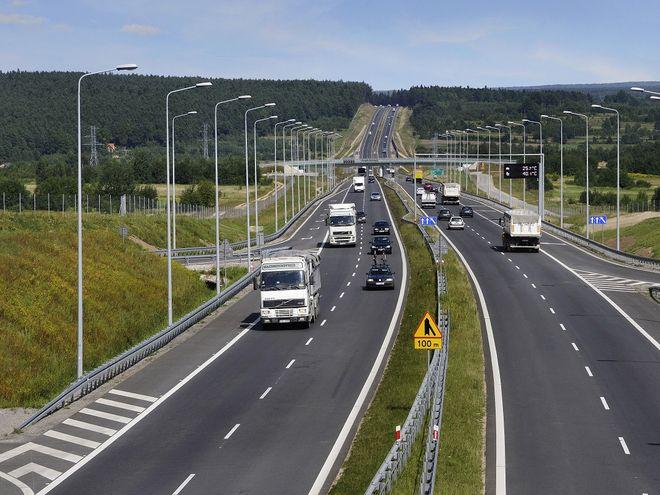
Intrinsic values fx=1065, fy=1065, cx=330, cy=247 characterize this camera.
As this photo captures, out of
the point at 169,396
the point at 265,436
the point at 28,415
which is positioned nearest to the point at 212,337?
the point at 169,396

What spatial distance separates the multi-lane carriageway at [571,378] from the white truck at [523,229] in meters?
8.95

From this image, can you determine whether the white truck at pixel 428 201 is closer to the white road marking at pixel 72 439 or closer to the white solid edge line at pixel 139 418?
the white solid edge line at pixel 139 418

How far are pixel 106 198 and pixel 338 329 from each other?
89961 millimetres

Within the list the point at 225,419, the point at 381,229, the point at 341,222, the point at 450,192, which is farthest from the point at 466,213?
the point at 225,419

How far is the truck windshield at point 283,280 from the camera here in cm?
4869

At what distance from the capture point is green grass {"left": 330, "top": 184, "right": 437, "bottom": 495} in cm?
2522

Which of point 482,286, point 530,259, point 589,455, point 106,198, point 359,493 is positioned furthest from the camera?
point 106,198

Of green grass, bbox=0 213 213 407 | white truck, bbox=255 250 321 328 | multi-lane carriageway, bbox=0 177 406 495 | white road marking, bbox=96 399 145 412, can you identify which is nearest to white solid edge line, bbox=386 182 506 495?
multi-lane carriageway, bbox=0 177 406 495

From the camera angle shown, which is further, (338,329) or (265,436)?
(338,329)

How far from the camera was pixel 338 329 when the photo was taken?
1934 inches

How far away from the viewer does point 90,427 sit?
102 feet

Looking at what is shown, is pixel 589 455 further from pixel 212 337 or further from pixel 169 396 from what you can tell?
pixel 212 337

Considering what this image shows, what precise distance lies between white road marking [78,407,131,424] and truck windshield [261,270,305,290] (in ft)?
53.1

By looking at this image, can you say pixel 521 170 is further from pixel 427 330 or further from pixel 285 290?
pixel 427 330
